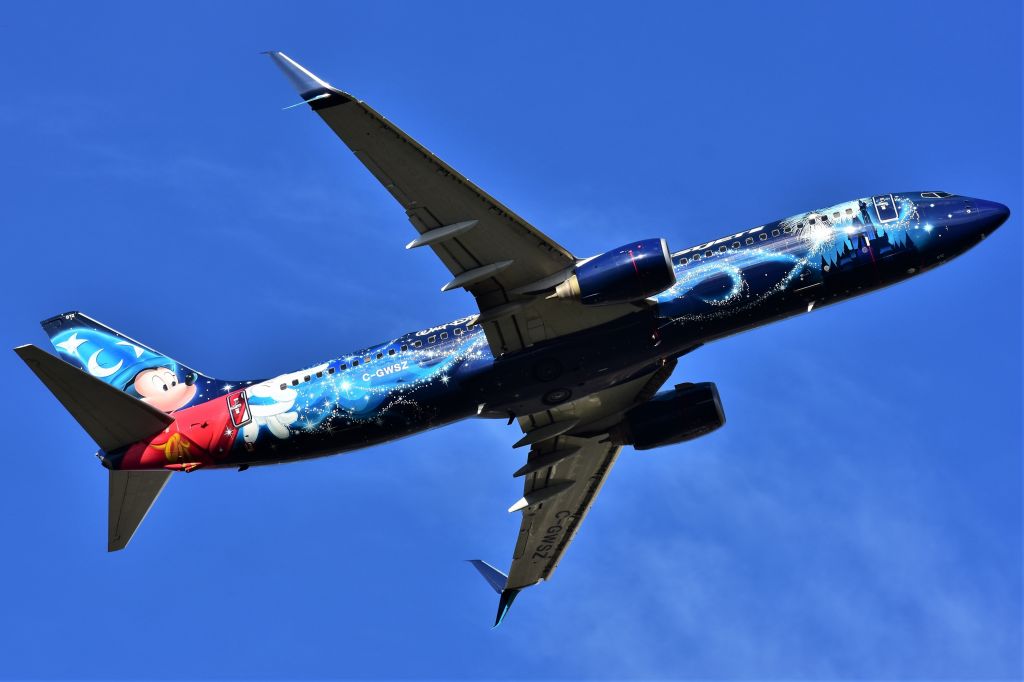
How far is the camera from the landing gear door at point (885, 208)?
53.3 meters

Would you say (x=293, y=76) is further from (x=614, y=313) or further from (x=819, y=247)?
(x=819, y=247)

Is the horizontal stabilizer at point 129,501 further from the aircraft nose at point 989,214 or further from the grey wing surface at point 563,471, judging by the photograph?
the aircraft nose at point 989,214

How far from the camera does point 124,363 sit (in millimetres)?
60156

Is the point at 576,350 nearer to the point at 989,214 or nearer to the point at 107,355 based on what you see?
the point at 989,214

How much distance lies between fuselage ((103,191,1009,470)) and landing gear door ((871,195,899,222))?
2.1 inches

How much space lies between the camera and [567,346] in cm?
5284

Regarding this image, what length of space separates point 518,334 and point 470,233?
506 centimetres

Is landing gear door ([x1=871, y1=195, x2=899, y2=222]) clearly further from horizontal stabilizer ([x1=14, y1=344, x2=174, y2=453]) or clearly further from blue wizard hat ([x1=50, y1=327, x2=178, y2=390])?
blue wizard hat ([x1=50, y1=327, x2=178, y2=390])

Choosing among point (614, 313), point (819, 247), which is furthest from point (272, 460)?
point (819, 247)

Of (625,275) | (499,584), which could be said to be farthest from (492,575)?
(625,275)

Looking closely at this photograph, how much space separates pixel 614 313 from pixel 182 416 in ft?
59.6

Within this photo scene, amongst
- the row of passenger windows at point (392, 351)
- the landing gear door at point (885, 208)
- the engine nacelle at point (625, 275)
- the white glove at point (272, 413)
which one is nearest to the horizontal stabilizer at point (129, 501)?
the white glove at point (272, 413)

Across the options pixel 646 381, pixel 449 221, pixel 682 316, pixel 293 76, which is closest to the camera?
pixel 293 76

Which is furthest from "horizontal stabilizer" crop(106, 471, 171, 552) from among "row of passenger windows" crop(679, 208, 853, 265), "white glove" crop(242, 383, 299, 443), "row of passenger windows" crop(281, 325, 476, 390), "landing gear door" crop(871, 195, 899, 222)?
"landing gear door" crop(871, 195, 899, 222)
